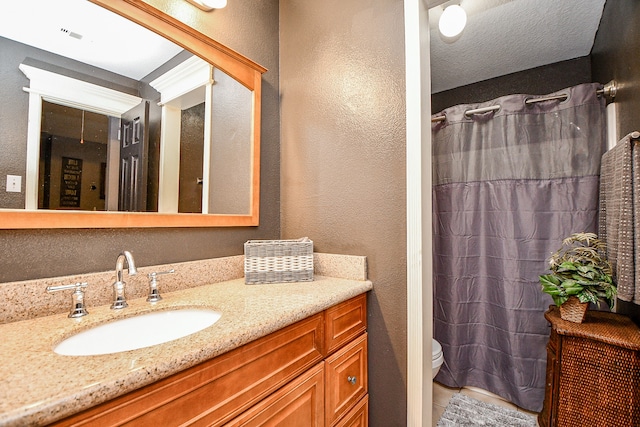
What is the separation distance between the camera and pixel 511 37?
195cm

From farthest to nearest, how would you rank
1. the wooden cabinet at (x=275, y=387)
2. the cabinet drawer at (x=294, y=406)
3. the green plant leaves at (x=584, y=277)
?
the green plant leaves at (x=584, y=277)
the cabinet drawer at (x=294, y=406)
the wooden cabinet at (x=275, y=387)

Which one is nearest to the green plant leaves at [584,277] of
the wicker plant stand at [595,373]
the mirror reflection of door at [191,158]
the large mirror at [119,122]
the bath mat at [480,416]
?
the wicker plant stand at [595,373]

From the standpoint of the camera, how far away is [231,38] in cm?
140

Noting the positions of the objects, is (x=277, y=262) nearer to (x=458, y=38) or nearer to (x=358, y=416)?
(x=358, y=416)

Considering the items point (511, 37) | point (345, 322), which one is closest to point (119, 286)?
point (345, 322)

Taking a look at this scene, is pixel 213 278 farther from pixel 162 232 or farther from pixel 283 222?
pixel 283 222

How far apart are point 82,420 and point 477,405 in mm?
2182

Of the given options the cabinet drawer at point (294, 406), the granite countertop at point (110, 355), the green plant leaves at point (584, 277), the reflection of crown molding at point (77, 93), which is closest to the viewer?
the granite countertop at point (110, 355)

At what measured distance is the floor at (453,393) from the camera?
72.7 inches

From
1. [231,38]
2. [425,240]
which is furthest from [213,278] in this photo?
[231,38]

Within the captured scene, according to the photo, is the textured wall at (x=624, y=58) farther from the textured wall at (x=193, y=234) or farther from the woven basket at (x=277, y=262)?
the textured wall at (x=193, y=234)

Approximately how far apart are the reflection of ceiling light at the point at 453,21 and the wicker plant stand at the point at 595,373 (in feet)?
5.22

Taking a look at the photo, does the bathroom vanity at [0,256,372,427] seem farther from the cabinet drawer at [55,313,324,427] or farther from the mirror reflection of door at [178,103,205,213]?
the mirror reflection of door at [178,103,205,213]

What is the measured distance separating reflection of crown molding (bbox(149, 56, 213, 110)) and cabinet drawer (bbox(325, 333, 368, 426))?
1.20m
